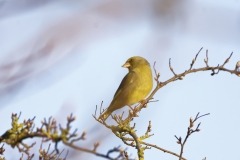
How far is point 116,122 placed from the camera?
15.5 feet

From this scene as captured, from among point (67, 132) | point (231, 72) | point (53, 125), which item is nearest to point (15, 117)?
point (53, 125)

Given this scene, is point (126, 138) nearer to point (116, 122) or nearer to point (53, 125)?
point (116, 122)

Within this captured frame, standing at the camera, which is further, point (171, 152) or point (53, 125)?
point (171, 152)

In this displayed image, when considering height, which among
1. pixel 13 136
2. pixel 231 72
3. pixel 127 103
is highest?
pixel 127 103

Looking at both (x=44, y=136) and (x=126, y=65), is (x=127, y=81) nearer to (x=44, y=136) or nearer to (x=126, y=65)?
(x=126, y=65)

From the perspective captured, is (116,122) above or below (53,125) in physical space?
above

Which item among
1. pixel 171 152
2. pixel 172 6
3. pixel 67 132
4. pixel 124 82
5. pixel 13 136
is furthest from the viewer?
pixel 124 82

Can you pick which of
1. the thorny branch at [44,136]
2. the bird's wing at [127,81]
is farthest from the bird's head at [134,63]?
the thorny branch at [44,136]

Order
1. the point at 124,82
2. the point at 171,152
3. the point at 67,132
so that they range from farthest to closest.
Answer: the point at 124,82, the point at 171,152, the point at 67,132

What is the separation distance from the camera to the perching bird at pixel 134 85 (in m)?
6.62

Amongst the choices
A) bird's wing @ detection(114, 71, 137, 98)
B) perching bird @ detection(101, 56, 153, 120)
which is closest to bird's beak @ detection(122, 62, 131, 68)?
perching bird @ detection(101, 56, 153, 120)

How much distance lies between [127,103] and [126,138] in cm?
190

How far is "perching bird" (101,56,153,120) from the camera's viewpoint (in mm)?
6621

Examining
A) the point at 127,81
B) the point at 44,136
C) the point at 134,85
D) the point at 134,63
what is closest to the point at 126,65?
the point at 134,63
